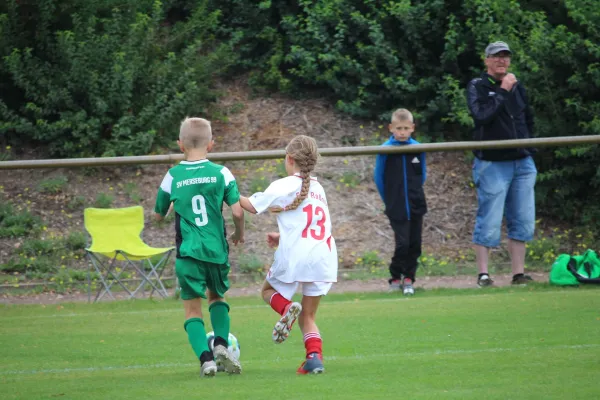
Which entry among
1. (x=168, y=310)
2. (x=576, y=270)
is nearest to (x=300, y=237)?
(x=168, y=310)

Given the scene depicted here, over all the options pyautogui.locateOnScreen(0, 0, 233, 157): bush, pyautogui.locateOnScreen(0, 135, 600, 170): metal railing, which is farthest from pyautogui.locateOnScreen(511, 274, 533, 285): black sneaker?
pyautogui.locateOnScreen(0, 0, 233, 157): bush

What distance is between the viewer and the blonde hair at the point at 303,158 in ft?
21.3

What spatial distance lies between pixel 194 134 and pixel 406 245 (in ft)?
16.1

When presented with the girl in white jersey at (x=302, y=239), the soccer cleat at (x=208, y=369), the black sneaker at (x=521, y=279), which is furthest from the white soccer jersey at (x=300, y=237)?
the black sneaker at (x=521, y=279)

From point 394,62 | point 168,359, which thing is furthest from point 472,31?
point 168,359

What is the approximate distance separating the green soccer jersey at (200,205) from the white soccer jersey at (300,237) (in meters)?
0.26

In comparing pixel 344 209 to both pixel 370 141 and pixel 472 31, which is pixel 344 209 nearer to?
pixel 370 141

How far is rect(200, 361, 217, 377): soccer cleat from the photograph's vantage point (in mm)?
6266

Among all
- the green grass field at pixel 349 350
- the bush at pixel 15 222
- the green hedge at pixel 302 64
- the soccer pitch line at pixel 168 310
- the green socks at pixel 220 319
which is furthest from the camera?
the green hedge at pixel 302 64

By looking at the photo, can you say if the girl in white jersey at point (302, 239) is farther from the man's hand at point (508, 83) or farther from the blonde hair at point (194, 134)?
the man's hand at point (508, 83)

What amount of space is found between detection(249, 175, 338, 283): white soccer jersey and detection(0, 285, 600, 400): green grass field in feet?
2.08

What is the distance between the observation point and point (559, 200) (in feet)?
45.8

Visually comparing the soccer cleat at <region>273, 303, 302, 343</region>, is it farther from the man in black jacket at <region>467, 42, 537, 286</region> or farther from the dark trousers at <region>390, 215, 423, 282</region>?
the man in black jacket at <region>467, 42, 537, 286</region>

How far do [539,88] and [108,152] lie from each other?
6.33m
